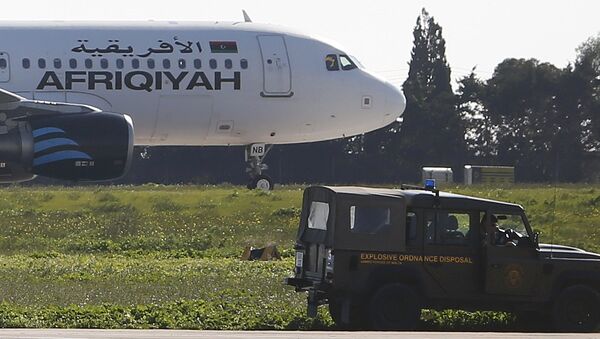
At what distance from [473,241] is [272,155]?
50.5 m

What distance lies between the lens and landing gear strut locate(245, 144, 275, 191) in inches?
1559

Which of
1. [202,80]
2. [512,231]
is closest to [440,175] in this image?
[202,80]

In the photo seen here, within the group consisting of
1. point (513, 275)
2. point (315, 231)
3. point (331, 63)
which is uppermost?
point (331, 63)

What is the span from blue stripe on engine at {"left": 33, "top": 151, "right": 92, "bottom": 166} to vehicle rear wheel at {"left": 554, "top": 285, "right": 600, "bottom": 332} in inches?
244

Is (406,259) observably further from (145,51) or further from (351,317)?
(145,51)

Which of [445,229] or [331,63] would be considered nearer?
[445,229]

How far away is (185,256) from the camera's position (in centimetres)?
2962

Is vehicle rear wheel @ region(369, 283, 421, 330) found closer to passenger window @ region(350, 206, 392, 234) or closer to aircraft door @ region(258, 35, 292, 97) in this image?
passenger window @ region(350, 206, 392, 234)

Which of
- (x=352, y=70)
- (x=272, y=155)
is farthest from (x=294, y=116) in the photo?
(x=272, y=155)

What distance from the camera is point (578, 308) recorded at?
18.4m

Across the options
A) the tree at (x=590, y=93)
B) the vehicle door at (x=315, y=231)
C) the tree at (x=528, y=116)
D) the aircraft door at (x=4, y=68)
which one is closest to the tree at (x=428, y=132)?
the tree at (x=528, y=116)

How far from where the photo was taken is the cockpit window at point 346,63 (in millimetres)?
38750

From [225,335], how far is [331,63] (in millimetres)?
22516

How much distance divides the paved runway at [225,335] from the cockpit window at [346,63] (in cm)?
2180
